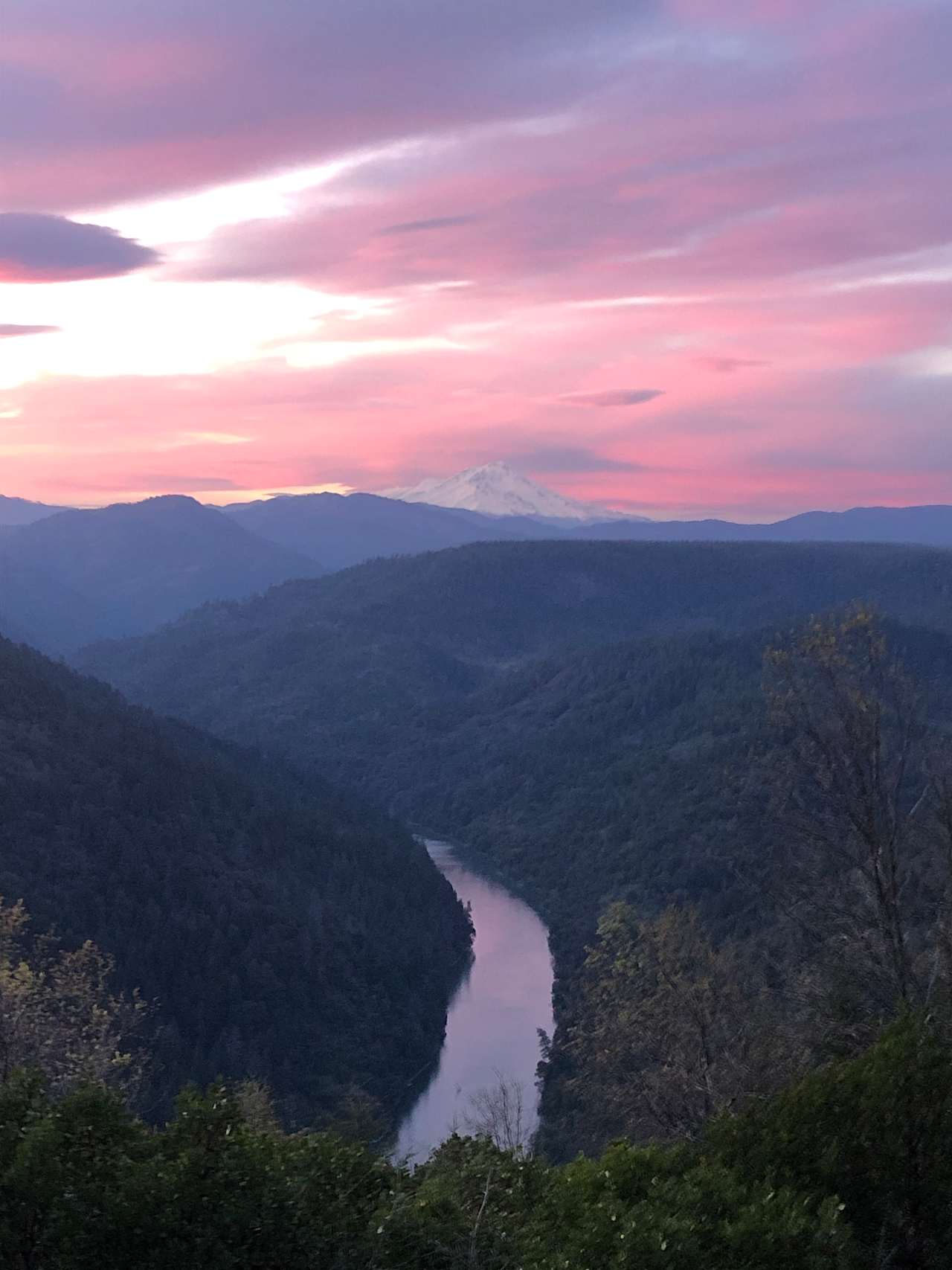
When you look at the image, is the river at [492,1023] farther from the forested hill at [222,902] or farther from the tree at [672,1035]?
the tree at [672,1035]

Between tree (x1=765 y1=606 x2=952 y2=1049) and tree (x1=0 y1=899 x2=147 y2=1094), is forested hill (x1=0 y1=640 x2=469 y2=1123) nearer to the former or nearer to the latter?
tree (x1=0 y1=899 x2=147 y2=1094)

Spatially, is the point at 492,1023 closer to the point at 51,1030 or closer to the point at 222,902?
the point at 222,902

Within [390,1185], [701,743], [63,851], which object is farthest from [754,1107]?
[701,743]

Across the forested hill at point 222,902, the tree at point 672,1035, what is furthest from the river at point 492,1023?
the tree at point 672,1035

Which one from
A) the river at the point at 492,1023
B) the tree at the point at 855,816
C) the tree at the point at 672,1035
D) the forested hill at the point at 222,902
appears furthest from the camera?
the forested hill at the point at 222,902

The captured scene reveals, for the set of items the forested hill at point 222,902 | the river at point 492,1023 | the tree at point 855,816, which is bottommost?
the river at point 492,1023

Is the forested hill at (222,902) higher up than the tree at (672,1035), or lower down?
lower down

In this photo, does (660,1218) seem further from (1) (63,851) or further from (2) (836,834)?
(1) (63,851)
